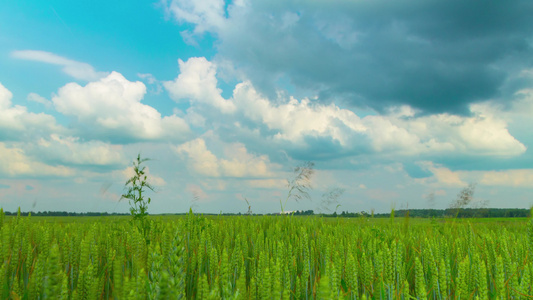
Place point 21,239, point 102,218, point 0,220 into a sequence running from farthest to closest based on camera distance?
point 102,218 → point 0,220 → point 21,239

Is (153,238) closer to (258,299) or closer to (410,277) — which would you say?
(258,299)

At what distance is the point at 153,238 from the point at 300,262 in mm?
1785

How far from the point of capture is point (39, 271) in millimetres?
2141

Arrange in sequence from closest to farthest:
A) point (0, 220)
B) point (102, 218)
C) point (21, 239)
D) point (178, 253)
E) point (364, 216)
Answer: point (178, 253) < point (21, 239) < point (0, 220) < point (102, 218) < point (364, 216)

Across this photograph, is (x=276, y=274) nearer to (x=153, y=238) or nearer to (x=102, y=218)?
(x=153, y=238)

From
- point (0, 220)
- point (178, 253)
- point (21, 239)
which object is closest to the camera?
point (178, 253)

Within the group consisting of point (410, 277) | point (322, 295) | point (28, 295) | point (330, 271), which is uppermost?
point (322, 295)

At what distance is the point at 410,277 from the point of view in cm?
361

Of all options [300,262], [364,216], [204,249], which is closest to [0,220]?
[204,249]

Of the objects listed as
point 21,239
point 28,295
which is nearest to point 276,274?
Answer: point 28,295

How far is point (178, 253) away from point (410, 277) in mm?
3201

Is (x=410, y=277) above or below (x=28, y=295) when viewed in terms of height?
below

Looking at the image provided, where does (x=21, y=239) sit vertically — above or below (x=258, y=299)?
above

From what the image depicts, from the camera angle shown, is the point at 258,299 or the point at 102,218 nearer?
the point at 258,299
